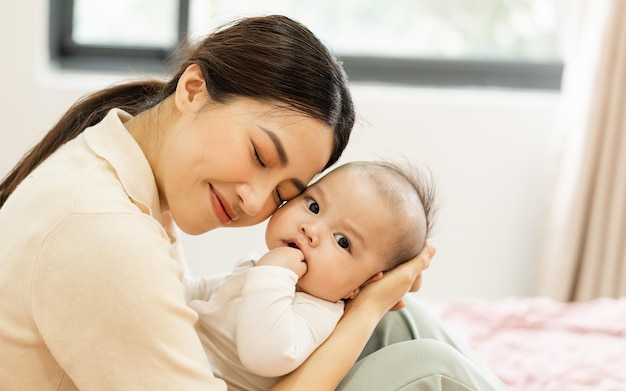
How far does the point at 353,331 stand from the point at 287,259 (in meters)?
0.17

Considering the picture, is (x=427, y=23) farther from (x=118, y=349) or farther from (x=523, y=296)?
(x=118, y=349)

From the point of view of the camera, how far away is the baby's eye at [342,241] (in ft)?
4.91

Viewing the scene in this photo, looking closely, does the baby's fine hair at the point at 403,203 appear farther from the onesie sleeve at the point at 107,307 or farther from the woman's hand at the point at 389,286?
the onesie sleeve at the point at 107,307

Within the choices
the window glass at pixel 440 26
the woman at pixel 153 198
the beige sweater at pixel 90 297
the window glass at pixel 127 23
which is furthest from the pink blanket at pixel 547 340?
the window glass at pixel 127 23

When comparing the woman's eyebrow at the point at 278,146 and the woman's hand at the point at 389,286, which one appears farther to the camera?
the woman's hand at the point at 389,286

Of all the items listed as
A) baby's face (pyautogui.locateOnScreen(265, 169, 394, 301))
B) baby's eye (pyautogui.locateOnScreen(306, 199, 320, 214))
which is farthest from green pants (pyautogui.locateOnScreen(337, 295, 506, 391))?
baby's eye (pyautogui.locateOnScreen(306, 199, 320, 214))

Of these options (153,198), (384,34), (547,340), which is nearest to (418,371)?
(153,198)

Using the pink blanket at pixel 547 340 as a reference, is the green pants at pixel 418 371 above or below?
above

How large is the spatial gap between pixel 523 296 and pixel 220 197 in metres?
2.27

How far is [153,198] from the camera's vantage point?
1.36 metres

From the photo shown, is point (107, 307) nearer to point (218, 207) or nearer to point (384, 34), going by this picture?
point (218, 207)

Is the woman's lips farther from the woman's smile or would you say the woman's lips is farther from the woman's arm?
the woman's arm

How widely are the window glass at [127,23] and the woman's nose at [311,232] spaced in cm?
206

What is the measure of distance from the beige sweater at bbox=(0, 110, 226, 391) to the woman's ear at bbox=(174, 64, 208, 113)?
8.6 inches
